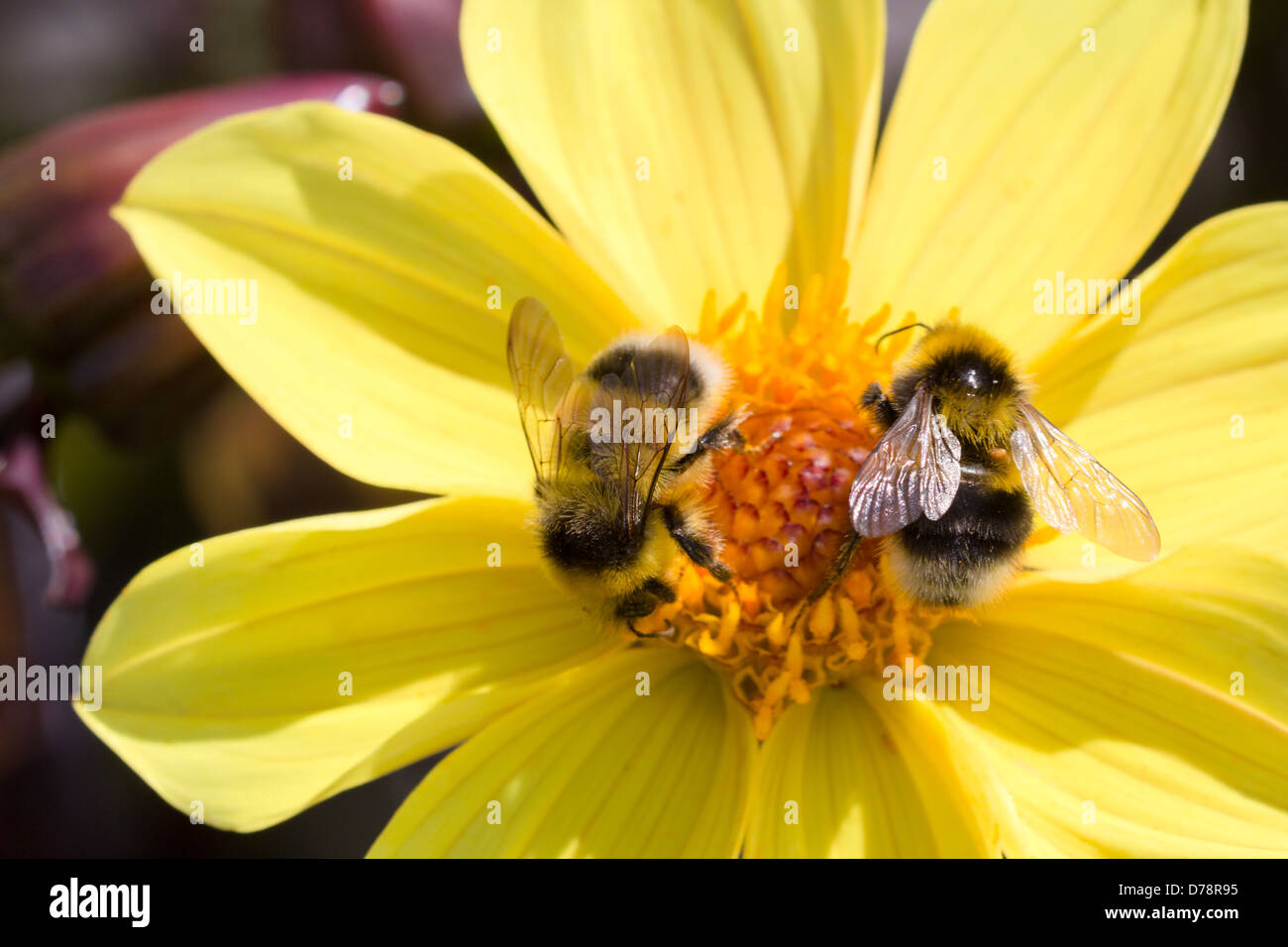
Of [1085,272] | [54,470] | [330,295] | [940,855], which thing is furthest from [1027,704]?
[54,470]

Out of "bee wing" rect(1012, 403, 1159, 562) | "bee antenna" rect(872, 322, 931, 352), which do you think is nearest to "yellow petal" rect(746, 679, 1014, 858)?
"bee wing" rect(1012, 403, 1159, 562)

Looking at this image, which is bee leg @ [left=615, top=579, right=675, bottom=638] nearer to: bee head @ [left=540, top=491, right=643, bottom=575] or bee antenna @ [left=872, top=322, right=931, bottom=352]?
bee head @ [left=540, top=491, right=643, bottom=575]

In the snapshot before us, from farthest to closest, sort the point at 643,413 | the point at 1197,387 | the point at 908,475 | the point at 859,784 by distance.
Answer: the point at 1197,387
the point at 859,784
the point at 643,413
the point at 908,475

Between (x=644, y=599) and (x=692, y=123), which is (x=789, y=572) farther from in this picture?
(x=692, y=123)

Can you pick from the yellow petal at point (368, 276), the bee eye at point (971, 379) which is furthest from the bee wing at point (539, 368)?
the bee eye at point (971, 379)

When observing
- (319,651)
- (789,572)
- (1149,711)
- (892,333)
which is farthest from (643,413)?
(1149,711)

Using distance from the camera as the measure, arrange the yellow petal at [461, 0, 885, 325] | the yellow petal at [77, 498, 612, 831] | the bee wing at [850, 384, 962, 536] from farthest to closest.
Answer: the yellow petal at [461, 0, 885, 325] < the yellow petal at [77, 498, 612, 831] < the bee wing at [850, 384, 962, 536]
